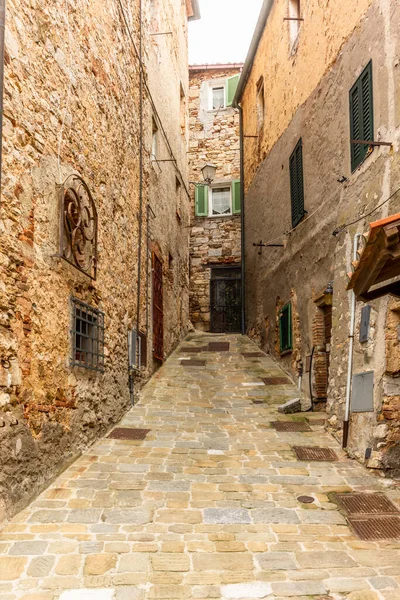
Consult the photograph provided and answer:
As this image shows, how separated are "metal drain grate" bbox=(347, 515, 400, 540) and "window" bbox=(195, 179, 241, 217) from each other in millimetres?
12412

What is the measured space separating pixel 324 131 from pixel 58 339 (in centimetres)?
539

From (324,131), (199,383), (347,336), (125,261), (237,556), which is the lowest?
(237,556)

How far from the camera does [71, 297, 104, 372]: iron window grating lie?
544 centimetres

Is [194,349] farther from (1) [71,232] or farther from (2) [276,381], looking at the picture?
(1) [71,232]

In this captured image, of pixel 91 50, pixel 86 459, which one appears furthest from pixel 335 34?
pixel 86 459

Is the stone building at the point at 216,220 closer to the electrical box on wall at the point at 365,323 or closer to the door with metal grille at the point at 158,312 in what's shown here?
the door with metal grille at the point at 158,312

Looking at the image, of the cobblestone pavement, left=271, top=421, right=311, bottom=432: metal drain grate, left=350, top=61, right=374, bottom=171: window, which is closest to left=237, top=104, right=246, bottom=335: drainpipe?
left=271, top=421, right=311, bottom=432: metal drain grate

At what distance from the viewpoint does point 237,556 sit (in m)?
3.55

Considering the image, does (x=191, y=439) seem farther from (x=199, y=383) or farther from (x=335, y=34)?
(x=335, y=34)

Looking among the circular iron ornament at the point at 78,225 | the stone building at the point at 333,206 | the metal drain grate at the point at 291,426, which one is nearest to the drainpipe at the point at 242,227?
the stone building at the point at 333,206

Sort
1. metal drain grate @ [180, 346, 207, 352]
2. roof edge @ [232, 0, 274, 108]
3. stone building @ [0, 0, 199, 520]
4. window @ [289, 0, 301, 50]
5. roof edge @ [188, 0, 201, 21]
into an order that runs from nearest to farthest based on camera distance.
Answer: stone building @ [0, 0, 199, 520]
window @ [289, 0, 301, 50]
roof edge @ [232, 0, 274, 108]
metal drain grate @ [180, 346, 207, 352]
roof edge @ [188, 0, 201, 21]

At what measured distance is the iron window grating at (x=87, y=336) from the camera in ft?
17.9

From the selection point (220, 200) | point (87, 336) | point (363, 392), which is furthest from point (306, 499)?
point (220, 200)

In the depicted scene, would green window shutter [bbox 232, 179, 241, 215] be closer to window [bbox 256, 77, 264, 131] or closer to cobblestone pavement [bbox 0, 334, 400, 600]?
window [bbox 256, 77, 264, 131]
